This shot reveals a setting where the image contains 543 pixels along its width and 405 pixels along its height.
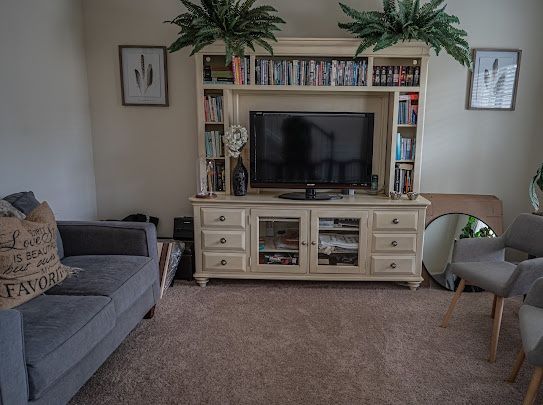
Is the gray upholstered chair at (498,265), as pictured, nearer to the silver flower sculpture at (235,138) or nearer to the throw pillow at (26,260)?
the silver flower sculpture at (235,138)

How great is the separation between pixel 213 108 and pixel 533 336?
2.66 meters

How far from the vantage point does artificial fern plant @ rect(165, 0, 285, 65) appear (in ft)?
9.86

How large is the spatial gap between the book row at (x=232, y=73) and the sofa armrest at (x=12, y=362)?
2354mm

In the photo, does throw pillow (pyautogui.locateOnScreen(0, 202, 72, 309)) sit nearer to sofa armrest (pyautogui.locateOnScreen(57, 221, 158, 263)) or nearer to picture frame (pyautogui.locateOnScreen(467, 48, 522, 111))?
sofa armrest (pyautogui.locateOnScreen(57, 221, 158, 263))

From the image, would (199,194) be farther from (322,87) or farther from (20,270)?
(20,270)

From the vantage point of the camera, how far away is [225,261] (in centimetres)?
337

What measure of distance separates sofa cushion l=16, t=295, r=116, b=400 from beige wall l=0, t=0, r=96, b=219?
1167mm

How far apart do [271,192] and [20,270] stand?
2.12 metres

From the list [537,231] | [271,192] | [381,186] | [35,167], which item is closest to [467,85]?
[381,186]

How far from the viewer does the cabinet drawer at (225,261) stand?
3363 millimetres

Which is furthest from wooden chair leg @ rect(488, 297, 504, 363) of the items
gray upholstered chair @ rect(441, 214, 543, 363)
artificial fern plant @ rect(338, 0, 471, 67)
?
artificial fern plant @ rect(338, 0, 471, 67)

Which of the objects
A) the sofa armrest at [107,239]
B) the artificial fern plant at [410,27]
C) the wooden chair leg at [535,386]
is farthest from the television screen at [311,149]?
the wooden chair leg at [535,386]

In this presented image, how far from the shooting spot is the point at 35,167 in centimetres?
297


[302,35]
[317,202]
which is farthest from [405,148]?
[302,35]
